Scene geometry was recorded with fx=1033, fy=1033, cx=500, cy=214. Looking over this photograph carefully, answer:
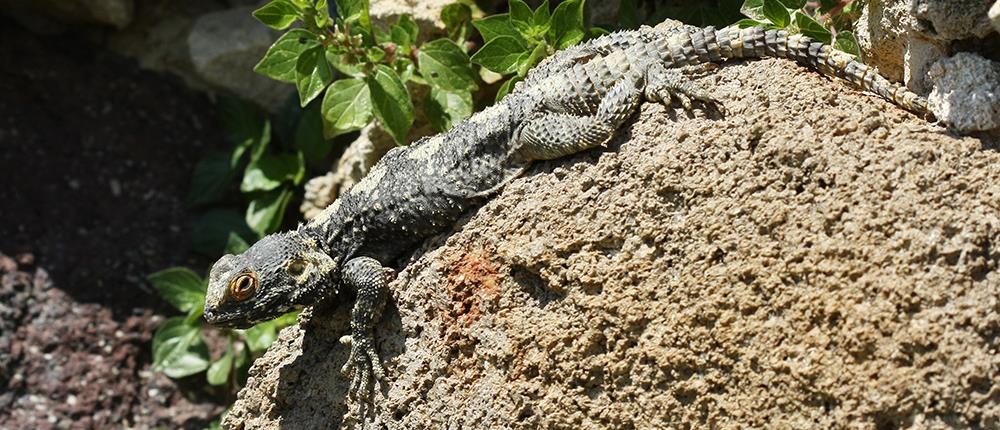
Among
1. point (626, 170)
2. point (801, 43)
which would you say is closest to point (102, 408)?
point (626, 170)

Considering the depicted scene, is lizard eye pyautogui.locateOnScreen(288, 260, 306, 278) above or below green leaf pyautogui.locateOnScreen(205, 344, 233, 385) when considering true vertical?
above

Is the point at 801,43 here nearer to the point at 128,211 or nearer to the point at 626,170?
the point at 626,170

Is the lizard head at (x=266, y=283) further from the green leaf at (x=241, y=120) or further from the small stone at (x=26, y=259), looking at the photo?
the small stone at (x=26, y=259)

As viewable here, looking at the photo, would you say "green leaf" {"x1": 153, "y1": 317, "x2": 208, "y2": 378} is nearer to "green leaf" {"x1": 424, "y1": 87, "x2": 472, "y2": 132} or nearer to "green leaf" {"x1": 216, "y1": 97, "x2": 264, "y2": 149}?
"green leaf" {"x1": 216, "y1": 97, "x2": 264, "y2": 149}

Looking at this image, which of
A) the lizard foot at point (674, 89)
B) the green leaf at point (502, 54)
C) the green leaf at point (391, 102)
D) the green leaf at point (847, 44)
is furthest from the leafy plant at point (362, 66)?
the green leaf at point (847, 44)

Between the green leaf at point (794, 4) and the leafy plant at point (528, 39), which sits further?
the leafy plant at point (528, 39)

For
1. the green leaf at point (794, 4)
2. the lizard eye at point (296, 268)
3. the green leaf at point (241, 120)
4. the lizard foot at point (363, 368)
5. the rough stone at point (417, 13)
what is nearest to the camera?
the lizard foot at point (363, 368)

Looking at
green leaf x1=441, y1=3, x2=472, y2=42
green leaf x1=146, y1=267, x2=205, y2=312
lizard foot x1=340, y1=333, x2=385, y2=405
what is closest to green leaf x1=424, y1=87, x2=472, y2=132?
green leaf x1=441, y1=3, x2=472, y2=42
